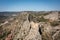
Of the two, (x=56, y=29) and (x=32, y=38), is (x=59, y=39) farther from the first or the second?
(x=32, y=38)

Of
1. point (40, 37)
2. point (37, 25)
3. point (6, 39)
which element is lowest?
point (6, 39)

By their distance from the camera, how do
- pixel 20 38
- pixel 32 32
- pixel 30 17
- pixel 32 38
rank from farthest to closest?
pixel 30 17 → pixel 20 38 → pixel 32 32 → pixel 32 38

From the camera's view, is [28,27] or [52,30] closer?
[52,30]

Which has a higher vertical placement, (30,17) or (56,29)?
(30,17)

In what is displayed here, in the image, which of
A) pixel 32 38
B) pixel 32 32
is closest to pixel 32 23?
pixel 32 32

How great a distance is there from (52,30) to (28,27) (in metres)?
5.64

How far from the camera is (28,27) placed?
101 feet

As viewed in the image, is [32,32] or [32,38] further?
[32,32]

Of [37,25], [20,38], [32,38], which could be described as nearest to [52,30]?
[37,25]

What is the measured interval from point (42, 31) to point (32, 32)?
89.7 inches

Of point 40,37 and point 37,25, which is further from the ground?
point 37,25

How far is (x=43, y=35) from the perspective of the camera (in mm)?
27734

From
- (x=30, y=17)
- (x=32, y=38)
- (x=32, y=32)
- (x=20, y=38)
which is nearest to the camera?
(x=32, y=38)

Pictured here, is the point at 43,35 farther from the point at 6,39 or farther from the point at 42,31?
the point at 6,39
